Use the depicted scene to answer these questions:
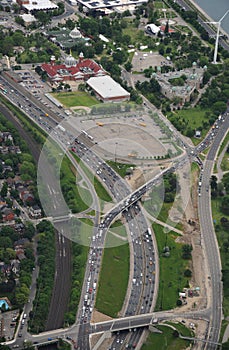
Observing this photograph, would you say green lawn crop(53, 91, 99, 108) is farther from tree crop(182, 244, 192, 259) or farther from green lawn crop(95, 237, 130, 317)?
tree crop(182, 244, 192, 259)

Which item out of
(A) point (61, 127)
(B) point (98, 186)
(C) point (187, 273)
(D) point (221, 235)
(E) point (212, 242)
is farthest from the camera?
(A) point (61, 127)

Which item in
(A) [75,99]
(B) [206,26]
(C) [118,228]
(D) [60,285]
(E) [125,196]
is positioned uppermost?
(B) [206,26]

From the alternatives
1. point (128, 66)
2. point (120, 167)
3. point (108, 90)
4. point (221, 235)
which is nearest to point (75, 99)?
point (108, 90)

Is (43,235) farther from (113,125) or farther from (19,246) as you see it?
(113,125)

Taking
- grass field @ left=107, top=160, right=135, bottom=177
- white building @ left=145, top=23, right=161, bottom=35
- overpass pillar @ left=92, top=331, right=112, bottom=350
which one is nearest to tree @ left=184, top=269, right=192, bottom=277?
overpass pillar @ left=92, top=331, right=112, bottom=350

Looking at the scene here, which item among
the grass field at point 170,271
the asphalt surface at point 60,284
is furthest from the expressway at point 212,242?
the asphalt surface at point 60,284

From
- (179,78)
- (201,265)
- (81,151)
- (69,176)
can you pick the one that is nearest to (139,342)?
(201,265)

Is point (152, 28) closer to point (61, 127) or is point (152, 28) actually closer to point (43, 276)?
point (61, 127)
